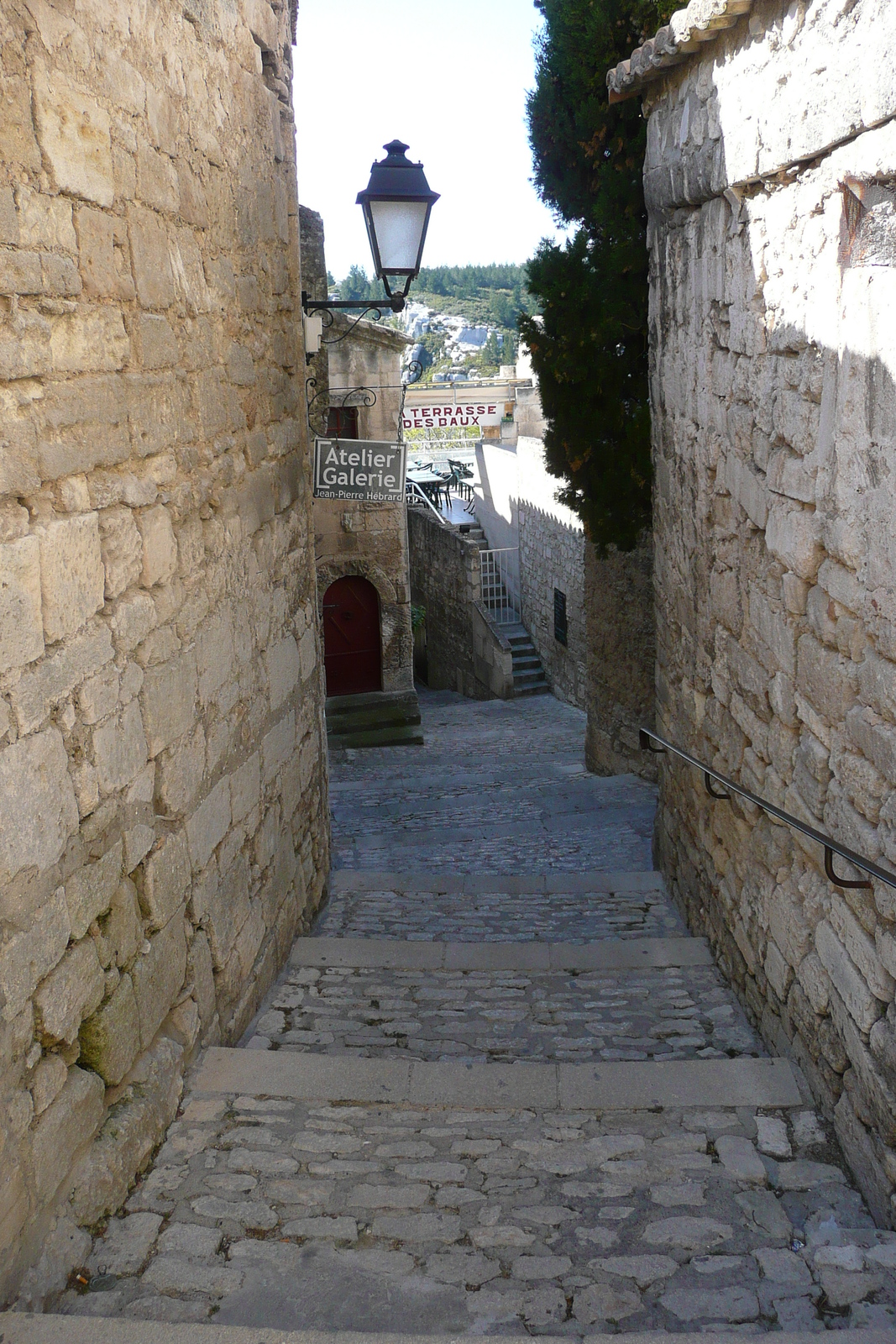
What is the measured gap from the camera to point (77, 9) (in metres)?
2.45

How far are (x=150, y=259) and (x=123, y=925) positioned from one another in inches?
68.0

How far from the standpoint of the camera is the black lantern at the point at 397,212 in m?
5.80

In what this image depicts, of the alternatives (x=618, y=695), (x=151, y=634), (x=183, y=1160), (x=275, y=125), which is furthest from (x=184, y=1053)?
(x=618, y=695)

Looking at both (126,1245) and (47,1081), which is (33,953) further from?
(126,1245)

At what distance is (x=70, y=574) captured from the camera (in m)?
A: 2.39

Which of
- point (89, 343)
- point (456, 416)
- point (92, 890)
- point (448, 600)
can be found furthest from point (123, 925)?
point (456, 416)

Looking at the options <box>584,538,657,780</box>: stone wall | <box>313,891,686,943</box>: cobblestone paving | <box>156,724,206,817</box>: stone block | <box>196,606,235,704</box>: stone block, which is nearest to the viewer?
<box>156,724,206,817</box>: stone block

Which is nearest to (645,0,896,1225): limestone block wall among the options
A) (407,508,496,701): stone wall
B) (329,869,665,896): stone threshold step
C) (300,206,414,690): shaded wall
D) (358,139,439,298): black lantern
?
(329,869,665,896): stone threshold step

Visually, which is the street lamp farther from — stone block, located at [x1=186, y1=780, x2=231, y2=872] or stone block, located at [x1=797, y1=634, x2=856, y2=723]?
stone block, located at [x1=797, y1=634, x2=856, y2=723]

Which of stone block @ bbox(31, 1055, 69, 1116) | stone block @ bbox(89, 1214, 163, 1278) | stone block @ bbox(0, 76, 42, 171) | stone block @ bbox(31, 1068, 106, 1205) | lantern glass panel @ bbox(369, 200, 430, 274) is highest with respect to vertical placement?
lantern glass panel @ bbox(369, 200, 430, 274)

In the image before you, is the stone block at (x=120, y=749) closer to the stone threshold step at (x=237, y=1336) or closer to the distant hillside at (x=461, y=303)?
the stone threshold step at (x=237, y=1336)

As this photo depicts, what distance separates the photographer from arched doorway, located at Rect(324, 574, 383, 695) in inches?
525

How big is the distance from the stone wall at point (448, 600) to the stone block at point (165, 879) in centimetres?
1323

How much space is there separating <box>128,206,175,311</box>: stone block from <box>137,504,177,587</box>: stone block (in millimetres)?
549
